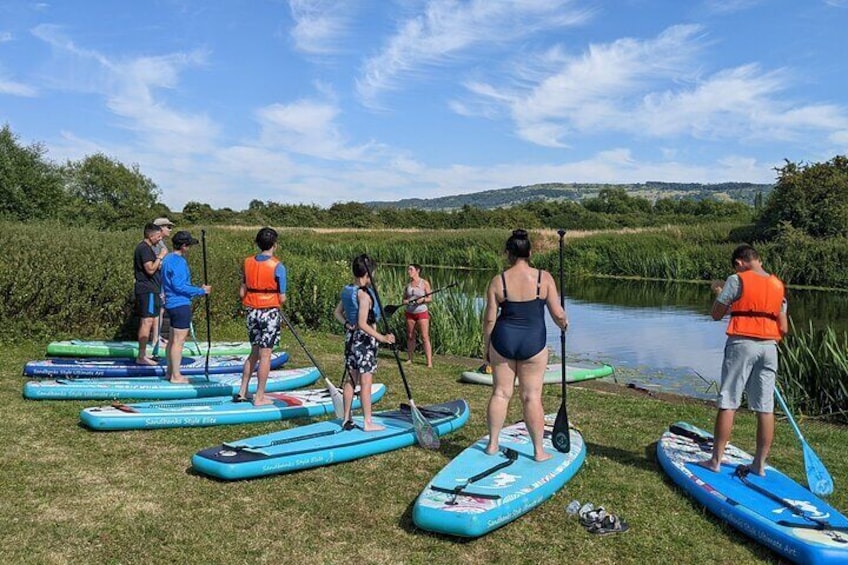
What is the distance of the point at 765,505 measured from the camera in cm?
448

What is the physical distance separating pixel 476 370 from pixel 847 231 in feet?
74.8

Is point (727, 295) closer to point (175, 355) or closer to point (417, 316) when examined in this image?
point (417, 316)

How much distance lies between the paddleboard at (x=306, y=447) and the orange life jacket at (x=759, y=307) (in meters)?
2.80

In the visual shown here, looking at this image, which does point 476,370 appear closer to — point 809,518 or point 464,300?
point 464,300

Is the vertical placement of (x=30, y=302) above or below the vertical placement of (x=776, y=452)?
above

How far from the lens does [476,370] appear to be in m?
9.80

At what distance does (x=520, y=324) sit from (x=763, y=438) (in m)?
1.98

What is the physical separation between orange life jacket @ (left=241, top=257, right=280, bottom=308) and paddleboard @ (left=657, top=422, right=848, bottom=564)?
3800 mm

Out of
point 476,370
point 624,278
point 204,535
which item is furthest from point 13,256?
point 624,278

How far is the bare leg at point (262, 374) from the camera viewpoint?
6.59 m

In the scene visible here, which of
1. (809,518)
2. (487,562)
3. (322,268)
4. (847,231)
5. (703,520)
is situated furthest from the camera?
(847,231)

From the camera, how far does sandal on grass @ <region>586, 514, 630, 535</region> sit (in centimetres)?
427

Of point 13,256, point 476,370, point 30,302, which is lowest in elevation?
point 476,370

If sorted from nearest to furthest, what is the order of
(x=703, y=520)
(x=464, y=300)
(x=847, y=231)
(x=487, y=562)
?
(x=487, y=562) → (x=703, y=520) → (x=464, y=300) → (x=847, y=231)
